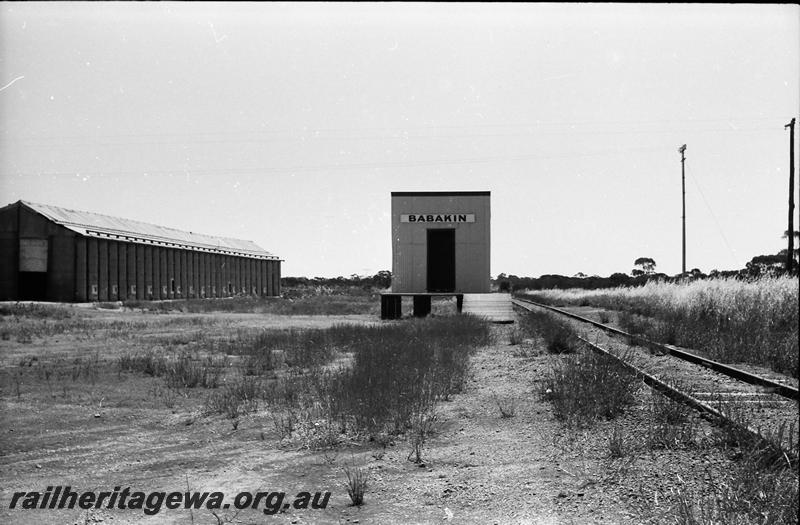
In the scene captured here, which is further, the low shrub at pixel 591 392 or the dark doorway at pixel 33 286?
the dark doorway at pixel 33 286

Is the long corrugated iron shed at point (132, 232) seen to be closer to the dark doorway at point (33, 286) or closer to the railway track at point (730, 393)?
the dark doorway at point (33, 286)

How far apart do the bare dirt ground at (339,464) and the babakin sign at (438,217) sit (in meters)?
17.3

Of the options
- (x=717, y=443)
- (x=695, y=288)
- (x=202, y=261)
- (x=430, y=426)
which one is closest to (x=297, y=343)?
(x=430, y=426)

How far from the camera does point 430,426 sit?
258 inches

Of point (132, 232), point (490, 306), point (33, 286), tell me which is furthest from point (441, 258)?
point (132, 232)

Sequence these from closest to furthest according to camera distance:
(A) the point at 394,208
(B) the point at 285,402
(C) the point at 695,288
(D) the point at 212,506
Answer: (D) the point at 212,506
(B) the point at 285,402
(C) the point at 695,288
(A) the point at 394,208

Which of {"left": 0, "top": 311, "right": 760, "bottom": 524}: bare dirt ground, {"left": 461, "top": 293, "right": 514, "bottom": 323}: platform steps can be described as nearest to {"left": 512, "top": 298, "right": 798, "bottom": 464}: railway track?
{"left": 0, "top": 311, "right": 760, "bottom": 524}: bare dirt ground

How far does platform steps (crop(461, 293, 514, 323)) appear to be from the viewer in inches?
850

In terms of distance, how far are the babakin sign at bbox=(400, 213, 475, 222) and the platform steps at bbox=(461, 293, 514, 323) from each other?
11.2 feet

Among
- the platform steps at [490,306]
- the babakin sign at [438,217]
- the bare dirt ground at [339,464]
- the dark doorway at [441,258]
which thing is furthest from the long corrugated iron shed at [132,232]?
the bare dirt ground at [339,464]

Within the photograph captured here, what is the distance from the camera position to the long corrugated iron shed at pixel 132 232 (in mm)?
40247

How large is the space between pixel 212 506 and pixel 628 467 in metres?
3.41

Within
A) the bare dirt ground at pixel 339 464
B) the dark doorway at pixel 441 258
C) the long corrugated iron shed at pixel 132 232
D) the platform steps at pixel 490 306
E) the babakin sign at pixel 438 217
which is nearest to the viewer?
the bare dirt ground at pixel 339 464

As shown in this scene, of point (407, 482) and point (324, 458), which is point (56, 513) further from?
point (407, 482)
